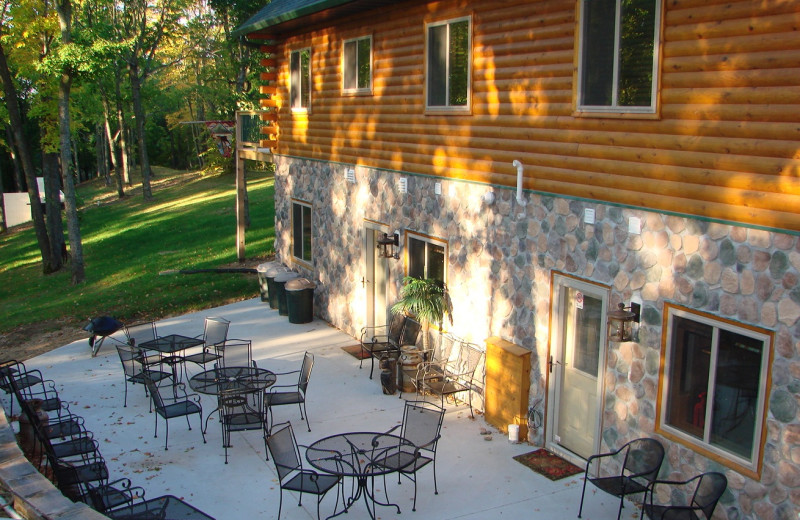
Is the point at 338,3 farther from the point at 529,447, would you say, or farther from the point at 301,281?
the point at 529,447

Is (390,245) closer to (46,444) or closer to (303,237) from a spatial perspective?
(303,237)

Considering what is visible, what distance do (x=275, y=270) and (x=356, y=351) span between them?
12.8ft

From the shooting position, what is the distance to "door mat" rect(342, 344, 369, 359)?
42.2 ft

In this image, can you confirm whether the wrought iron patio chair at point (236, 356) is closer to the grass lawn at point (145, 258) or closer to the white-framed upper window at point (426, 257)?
the white-framed upper window at point (426, 257)

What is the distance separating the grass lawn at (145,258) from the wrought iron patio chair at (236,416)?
7.35 meters

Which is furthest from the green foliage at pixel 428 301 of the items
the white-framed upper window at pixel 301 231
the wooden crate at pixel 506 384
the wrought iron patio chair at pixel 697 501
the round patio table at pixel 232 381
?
the white-framed upper window at pixel 301 231

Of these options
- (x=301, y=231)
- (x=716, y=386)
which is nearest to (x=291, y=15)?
(x=301, y=231)

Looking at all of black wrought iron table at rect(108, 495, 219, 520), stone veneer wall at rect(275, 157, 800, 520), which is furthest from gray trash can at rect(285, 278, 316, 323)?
black wrought iron table at rect(108, 495, 219, 520)

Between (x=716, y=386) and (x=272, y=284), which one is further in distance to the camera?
(x=272, y=284)

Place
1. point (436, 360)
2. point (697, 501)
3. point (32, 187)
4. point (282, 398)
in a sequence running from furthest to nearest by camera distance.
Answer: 1. point (32, 187)
2. point (436, 360)
3. point (282, 398)
4. point (697, 501)

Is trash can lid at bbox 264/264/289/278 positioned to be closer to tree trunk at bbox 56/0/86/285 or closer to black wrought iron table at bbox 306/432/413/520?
tree trunk at bbox 56/0/86/285

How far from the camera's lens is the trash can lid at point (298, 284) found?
49.4 feet

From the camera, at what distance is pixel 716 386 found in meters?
6.80

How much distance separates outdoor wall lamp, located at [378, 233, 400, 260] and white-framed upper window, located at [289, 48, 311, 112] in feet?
13.9
